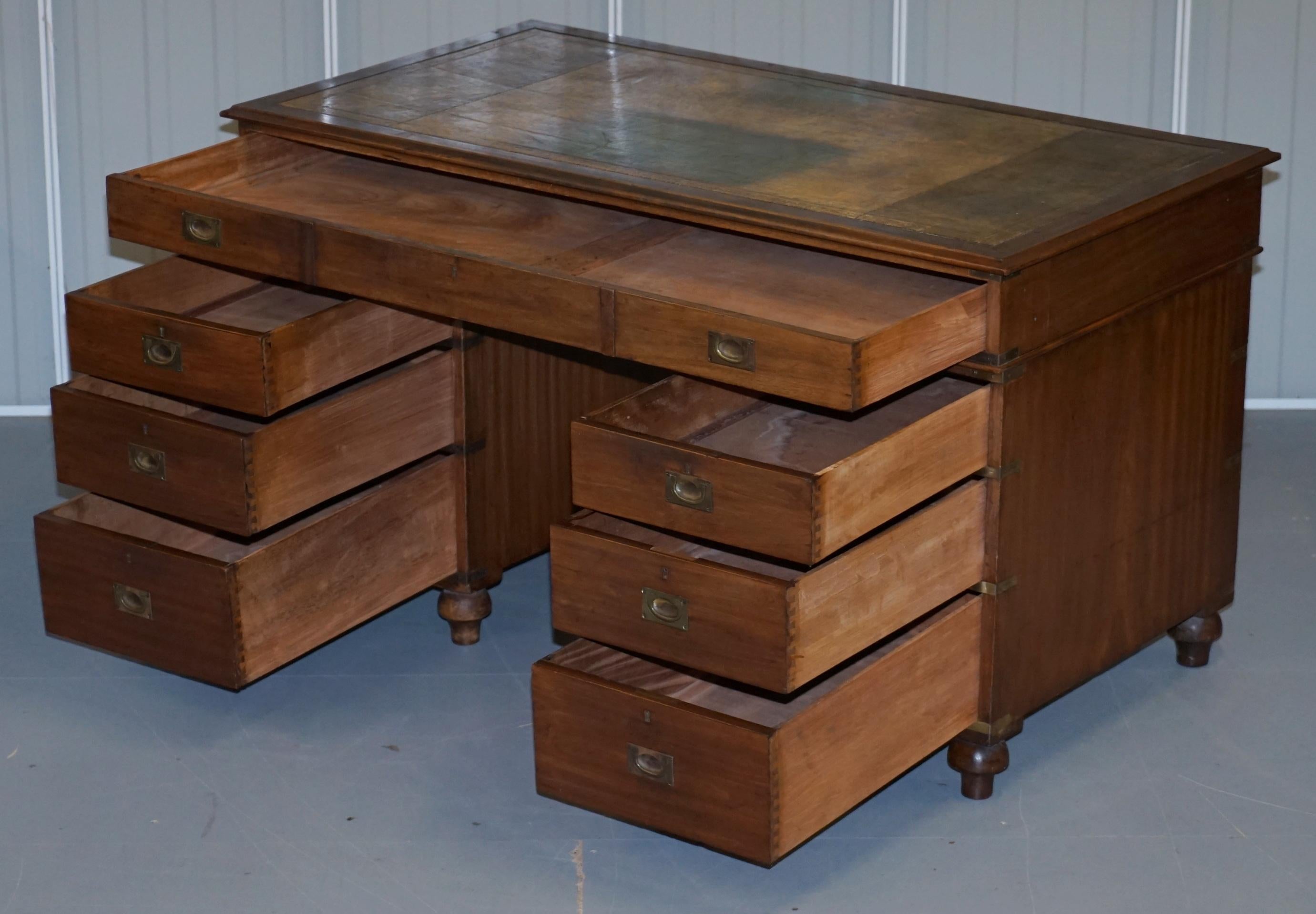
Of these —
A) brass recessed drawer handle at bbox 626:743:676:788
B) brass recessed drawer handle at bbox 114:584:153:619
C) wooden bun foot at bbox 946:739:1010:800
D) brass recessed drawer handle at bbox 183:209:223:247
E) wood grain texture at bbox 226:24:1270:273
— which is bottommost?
wooden bun foot at bbox 946:739:1010:800

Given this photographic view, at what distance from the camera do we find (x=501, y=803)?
2826 mm

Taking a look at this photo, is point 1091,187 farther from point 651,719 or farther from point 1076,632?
point 651,719

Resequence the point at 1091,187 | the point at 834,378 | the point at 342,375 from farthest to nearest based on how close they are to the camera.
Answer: the point at 342,375 → the point at 1091,187 → the point at 834,378

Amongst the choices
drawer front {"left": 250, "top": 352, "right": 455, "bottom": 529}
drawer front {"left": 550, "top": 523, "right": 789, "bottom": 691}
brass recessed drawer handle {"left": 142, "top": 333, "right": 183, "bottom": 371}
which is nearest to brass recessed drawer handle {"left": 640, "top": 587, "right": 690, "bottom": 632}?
drawer front {"left": 550, "top": 523, "right": 789, "bottom": 691}

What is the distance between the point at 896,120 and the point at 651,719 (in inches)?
41.2

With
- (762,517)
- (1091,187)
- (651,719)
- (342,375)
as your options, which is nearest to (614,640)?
(651,719)

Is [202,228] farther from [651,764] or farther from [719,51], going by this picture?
[719,51]

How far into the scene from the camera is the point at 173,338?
9.56 feet

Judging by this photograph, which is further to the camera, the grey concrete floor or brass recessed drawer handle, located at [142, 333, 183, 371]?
brass recessed drawer handle, located at [142, 333, 183, 371]

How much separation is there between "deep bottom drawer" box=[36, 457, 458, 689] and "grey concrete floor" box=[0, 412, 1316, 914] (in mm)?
116

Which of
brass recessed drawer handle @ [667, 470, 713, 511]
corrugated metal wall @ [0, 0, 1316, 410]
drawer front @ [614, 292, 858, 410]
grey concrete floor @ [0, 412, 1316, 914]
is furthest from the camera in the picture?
corrugated metal wall @ [0, 0, 1316, 410]

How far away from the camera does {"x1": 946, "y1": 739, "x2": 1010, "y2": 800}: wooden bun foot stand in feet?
9.26

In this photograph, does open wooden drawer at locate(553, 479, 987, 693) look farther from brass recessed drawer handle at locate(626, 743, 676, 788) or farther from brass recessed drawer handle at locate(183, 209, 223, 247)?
brass recessed drawer handle at locate(183, 209, 223, 247)

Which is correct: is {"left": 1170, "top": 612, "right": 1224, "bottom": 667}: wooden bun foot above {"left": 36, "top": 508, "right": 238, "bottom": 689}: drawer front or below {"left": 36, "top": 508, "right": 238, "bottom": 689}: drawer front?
below
